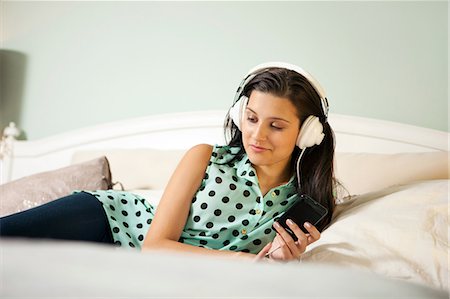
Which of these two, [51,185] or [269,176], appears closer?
[269,176]

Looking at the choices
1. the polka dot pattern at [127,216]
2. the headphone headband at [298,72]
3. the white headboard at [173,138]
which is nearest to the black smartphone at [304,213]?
the headphone headband at [298,72]

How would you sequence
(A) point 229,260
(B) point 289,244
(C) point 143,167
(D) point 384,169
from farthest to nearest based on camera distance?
(C) point 143,167, (D) point 384,169, (B) point 289,244, (A) point 229,260

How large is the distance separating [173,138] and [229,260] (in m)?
1.40

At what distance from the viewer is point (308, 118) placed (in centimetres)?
118

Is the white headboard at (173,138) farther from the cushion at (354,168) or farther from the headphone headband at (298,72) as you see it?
the headphone headband at (298,72)

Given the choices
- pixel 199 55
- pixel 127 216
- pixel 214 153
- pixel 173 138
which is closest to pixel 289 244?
pixel 214 153

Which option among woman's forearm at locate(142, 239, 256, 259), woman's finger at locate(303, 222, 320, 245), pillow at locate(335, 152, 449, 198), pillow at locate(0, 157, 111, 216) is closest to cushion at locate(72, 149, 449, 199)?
pillow at locate(335, 152, 449, 198)

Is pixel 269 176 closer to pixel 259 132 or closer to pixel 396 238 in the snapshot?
pixel 259 132

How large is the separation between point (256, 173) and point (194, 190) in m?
0.15

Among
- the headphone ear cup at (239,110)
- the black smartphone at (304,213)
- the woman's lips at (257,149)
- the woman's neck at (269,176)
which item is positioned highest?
the headphone ear cup at (239,110)

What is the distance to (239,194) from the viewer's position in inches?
48.1

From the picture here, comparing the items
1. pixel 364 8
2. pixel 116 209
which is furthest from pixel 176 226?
pixel 364 8

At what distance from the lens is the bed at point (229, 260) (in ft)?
1.22

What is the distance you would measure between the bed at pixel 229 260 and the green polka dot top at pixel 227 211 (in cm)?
14
